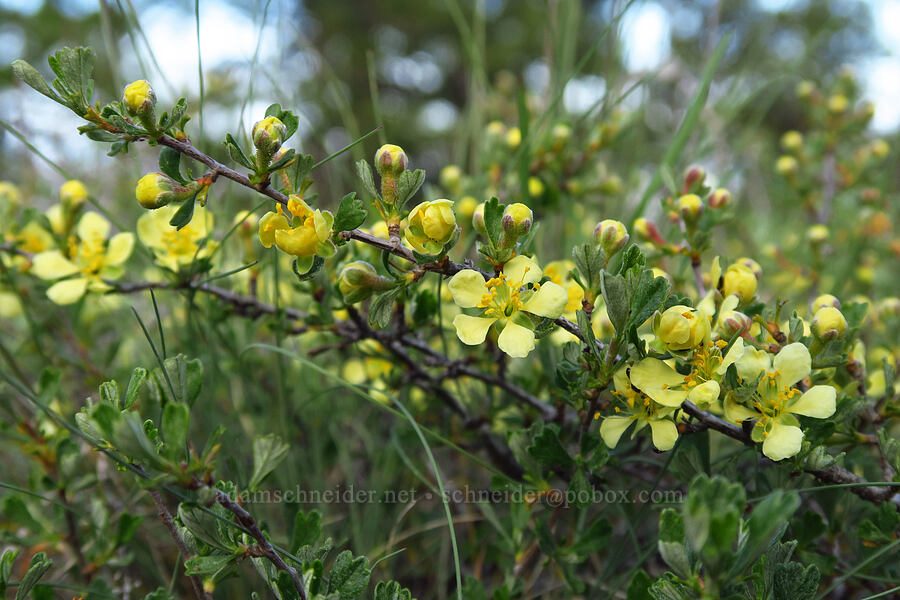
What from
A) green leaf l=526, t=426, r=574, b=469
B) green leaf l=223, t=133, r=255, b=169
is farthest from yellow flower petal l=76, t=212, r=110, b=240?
green leaf l=526, t=426, r=574, b=469

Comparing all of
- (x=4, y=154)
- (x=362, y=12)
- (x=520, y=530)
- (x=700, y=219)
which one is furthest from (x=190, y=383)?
(x=362, y=12)

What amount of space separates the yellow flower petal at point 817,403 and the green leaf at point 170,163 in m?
0.58

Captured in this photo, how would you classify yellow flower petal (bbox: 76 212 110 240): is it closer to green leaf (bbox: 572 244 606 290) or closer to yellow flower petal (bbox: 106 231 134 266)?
yellow flower petal (bbox: 106 231 134 266)

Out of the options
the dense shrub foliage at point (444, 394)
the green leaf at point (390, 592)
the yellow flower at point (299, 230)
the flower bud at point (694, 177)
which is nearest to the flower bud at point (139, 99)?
the dense shrub foliage at point (444, 394)

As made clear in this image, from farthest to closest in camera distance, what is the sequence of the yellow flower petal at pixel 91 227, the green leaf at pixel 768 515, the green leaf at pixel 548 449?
the yellow flower petal at pixel 91 227, the green leaf at pixel 548 449, the green leaf at pixel 768 515

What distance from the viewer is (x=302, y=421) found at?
1013mm

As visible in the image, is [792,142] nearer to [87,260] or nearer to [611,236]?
[611,236]

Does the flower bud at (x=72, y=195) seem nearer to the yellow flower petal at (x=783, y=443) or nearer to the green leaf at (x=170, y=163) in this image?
the green leaf at (x=170, y=163)

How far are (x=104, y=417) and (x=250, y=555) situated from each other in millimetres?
181

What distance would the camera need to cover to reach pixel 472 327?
0.59 meters

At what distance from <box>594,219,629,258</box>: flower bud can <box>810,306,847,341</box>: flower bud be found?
0.63ft

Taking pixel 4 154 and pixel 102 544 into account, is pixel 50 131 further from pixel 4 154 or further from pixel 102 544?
pixel 102 544

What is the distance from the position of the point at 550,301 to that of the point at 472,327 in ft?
0.26

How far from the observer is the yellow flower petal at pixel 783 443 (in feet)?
1.63
